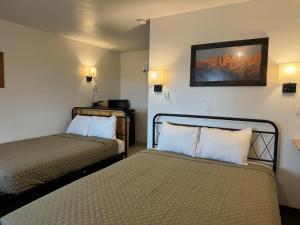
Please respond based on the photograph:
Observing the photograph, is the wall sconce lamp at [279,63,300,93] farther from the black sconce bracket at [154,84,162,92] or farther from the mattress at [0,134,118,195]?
the mattress at [0,134,118,195]

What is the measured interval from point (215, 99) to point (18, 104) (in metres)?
3.05

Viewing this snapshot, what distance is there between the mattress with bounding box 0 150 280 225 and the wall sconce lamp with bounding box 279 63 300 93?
3.08 feet

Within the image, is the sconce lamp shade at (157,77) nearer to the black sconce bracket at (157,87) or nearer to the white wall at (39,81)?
the black sconce bracket at (157,87)

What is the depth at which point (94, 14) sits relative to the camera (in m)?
2.91

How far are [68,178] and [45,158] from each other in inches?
15.7

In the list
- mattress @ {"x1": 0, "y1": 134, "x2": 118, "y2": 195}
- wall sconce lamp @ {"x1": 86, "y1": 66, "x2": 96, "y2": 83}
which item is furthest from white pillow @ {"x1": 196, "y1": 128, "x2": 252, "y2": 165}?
wall sconce lamp @ {"x1": 86, "y1": 66, "x2": 96, "y2": 83}

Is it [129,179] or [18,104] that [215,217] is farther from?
[18,104]

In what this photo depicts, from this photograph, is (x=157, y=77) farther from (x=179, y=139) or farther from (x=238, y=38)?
(x=238, y=38)

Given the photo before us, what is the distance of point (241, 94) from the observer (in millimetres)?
2572

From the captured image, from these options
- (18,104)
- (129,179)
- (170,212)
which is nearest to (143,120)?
(18,104)

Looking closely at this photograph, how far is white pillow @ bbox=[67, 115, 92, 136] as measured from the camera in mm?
3740

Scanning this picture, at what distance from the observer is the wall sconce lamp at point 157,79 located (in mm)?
2990

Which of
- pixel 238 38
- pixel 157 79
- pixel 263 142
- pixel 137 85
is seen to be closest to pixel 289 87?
pixel 263 142

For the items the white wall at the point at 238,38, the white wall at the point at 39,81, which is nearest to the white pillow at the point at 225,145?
the white wall at the point at 238,38
